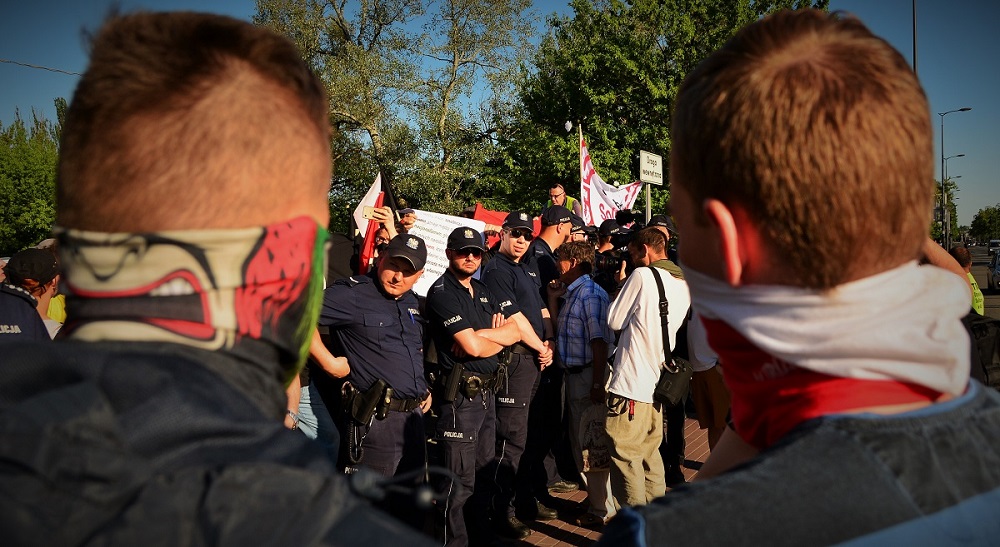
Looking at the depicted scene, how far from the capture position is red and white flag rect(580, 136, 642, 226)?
37.6 feet

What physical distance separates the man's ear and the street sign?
771 centimetres

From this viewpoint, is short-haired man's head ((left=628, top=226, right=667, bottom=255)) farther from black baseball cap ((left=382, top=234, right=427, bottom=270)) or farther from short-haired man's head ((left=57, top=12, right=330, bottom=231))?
short-haired man's head ((left=57, top=12, right=330, bottom=231))

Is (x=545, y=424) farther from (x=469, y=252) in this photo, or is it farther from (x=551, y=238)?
(x=469, y=252)

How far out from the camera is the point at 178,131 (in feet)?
3.25

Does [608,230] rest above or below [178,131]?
above

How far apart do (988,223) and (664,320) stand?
4372 inches

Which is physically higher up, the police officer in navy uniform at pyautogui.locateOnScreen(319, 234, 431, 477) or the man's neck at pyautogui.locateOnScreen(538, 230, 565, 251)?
the man's neck at pyautogui.locateOnScreen(538, 230, 565, 251)

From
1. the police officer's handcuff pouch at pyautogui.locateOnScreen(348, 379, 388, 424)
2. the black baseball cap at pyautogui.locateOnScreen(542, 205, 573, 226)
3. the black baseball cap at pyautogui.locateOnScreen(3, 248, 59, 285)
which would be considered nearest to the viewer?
the police officer's handcuff pouch at pyautogui.locateOnScreen(348, 379, 388, 424)

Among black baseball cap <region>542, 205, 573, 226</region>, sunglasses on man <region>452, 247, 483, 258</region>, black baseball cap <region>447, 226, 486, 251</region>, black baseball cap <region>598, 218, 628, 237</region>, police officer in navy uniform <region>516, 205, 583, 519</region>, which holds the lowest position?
police officer in navy uniform <region>516, 205, 583, 519</region>

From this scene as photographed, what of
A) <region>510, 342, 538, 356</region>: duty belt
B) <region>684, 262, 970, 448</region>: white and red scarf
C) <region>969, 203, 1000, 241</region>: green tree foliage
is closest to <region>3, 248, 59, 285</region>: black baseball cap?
<region>510, 342, 538, 356</region>: duty belt

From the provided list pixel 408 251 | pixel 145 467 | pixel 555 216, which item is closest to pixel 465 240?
pixel 408 251

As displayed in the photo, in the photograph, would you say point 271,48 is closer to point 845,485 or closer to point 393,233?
point 845,485

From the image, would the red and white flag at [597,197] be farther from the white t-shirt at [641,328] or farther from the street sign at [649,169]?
the white t-shirt at [641,328]

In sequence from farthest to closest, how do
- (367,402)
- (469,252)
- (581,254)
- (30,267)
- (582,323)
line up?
(581,254), (582,323), (469,252), (30,267), (367,402)
